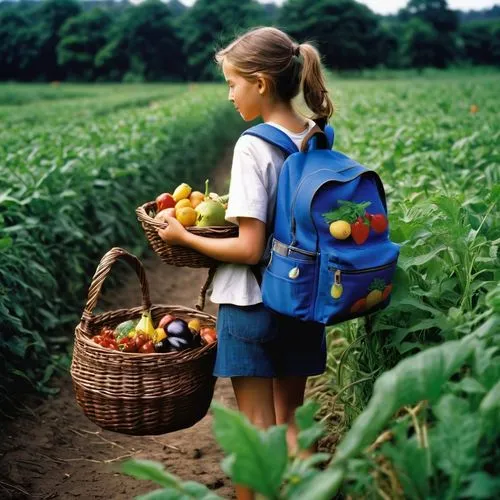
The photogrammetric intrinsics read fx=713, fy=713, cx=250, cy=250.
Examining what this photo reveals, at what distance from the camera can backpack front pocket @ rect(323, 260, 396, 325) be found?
7.25 ft

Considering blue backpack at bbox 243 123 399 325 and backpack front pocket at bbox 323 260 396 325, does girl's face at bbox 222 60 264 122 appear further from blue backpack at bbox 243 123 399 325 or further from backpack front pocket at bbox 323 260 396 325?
backpack front pocket at bbox 323 260 396 325

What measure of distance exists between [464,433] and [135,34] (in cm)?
7808

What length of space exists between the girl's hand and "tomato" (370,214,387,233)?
0.64m

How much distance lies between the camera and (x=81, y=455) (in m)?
3.70

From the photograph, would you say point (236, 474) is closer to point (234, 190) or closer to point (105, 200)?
point (234, 190)

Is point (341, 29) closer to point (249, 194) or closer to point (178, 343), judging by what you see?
point (178, 343)

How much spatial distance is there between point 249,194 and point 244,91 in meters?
0.40

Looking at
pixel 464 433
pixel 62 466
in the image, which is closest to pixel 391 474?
pixel 464 433

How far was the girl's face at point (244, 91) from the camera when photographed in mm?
2520

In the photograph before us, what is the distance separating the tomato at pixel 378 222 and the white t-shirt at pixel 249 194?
14.5 inches

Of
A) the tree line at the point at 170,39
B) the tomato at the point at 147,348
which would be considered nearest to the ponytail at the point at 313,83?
the tomato at the point at 147,348

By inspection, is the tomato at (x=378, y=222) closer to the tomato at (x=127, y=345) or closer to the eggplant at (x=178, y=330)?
the eggplant at (x=178, y=330)

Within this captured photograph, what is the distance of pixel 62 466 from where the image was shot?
3.55 metres

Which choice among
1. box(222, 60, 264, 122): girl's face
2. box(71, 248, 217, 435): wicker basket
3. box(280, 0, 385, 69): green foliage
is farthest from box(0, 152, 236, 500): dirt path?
box(280, 0, 385, 69): green foliage
